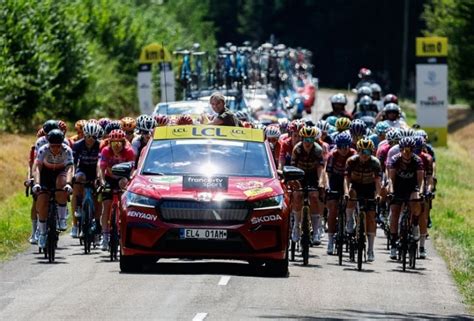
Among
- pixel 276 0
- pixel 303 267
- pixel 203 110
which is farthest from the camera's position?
pixel 276 0

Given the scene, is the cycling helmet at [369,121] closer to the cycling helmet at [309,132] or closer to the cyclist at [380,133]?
the cyclist at [380,133]

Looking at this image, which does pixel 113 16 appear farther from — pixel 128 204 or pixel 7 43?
pixel 128 204

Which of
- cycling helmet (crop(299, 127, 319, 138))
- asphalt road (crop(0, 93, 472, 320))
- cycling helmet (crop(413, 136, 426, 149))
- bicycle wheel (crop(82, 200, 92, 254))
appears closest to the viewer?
asphalt road (crop(0, 93, 472, 320))

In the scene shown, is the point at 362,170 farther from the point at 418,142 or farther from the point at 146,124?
the point at 146,124

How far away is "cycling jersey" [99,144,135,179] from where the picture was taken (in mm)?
22281

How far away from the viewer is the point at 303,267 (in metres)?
21.5

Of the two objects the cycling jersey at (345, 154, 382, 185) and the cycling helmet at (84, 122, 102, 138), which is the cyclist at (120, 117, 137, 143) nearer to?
the cycling helmet at (84, 122, 102, 138)

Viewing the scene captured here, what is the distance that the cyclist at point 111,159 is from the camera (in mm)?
22234

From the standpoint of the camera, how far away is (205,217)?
18156 millimetres

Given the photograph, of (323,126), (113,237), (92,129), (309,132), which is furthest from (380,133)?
(113,237)

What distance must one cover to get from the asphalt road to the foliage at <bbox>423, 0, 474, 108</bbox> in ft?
173

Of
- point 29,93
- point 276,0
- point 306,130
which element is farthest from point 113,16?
point 276,0

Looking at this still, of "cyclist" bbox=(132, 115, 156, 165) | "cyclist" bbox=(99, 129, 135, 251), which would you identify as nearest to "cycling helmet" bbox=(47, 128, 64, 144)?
"cyclist" bbox=(99, 129, 135, 251)

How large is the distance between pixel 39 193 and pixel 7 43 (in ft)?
78.8
